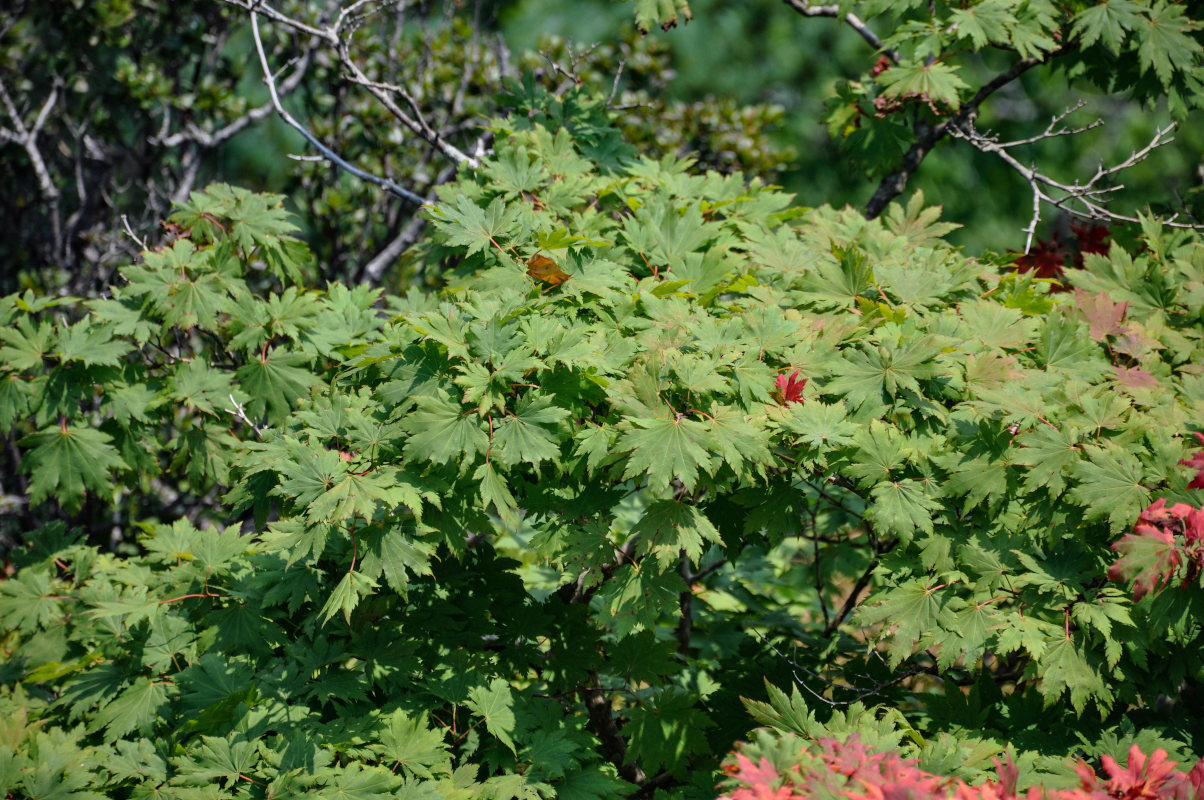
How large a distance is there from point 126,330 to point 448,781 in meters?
1.93

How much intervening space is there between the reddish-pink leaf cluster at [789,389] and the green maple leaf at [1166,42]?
2.44 metres

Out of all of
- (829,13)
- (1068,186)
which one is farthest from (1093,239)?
(829,13)

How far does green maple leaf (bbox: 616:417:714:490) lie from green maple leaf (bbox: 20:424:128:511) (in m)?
2.13

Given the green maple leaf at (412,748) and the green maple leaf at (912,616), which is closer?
the green maple leaf at (912,616)

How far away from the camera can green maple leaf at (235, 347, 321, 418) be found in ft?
10.2

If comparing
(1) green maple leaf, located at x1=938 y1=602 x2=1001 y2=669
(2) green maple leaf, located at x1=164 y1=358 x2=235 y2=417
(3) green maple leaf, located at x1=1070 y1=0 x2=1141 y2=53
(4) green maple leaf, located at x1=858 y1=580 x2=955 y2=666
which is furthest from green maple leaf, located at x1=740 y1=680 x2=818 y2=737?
(3) green maple leaf, located at x1=1070 y1=0 x2=1141 y2=53

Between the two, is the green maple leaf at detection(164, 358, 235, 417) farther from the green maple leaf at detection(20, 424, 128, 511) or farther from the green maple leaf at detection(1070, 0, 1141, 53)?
the green maple leaf at detection(1070, 0, 1141, 53)

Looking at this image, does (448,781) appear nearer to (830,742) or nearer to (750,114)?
(830,742)

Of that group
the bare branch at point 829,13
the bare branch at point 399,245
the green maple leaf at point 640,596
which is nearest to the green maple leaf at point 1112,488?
the green maple leaf at point 640,596

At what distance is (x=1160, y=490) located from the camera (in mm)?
2326

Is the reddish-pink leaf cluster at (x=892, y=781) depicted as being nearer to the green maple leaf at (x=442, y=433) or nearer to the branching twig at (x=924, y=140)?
the green maple leaf at (x=442, y=433)

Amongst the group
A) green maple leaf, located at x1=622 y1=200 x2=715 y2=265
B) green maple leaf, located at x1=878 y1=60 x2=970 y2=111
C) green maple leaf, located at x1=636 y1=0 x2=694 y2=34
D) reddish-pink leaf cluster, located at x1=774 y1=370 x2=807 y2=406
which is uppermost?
green maple leaf, located at x1=636 y1=0 x2=694 y2=34

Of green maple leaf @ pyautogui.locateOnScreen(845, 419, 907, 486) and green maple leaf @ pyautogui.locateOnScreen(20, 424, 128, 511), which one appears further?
green maple leaf @ pyautogui.locateOnScreen(20, 424, 128, 511)

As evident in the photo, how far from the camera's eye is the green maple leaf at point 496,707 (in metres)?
2.62
